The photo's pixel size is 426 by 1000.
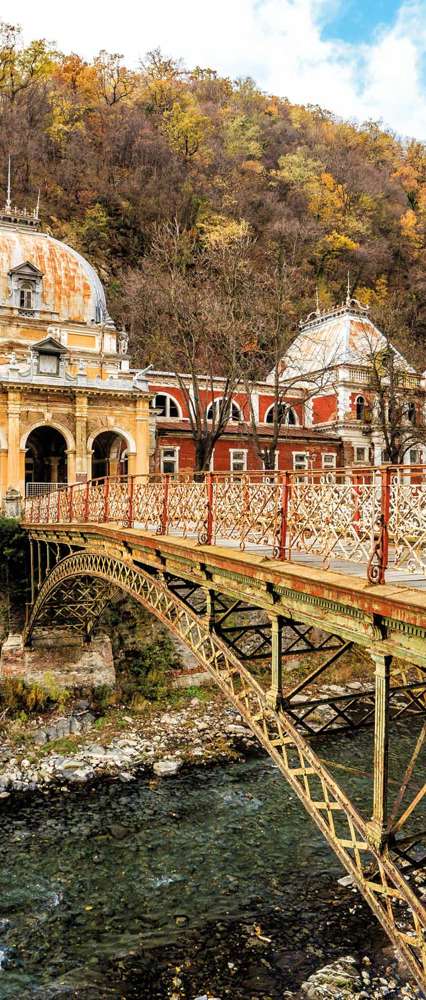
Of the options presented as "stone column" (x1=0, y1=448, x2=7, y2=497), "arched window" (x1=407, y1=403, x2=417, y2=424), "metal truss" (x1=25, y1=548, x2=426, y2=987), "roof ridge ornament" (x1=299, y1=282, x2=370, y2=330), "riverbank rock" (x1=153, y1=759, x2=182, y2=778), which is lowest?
"riverbank rock" (x1=153, y1=759, x2=182, y2=778)

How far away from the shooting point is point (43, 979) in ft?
29.1

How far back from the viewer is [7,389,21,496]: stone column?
24.8m

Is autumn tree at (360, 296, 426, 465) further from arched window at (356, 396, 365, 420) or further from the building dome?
the building dome

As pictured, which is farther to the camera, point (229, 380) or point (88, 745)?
point (229, 380)

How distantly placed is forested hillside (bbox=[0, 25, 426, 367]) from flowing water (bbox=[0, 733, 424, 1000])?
29.7m

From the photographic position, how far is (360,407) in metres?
39.6

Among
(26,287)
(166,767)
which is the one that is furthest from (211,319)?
(166,767)

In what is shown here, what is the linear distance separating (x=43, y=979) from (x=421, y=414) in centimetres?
3356

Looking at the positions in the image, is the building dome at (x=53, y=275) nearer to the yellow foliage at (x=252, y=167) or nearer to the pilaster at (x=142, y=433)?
the pilaster at (x=142, y=433)

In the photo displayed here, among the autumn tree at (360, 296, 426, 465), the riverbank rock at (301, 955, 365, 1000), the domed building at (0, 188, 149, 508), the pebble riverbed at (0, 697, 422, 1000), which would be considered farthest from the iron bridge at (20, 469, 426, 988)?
the autumn tree at (360, 296, 426, 465)

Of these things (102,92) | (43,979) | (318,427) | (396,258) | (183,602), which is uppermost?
(102,92)

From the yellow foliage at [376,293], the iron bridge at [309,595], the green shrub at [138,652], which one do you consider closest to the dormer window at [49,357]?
the green shrub at [138,652]

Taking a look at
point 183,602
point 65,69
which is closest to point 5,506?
point 183,602

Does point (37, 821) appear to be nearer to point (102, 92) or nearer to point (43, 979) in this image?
point (43, 979)
